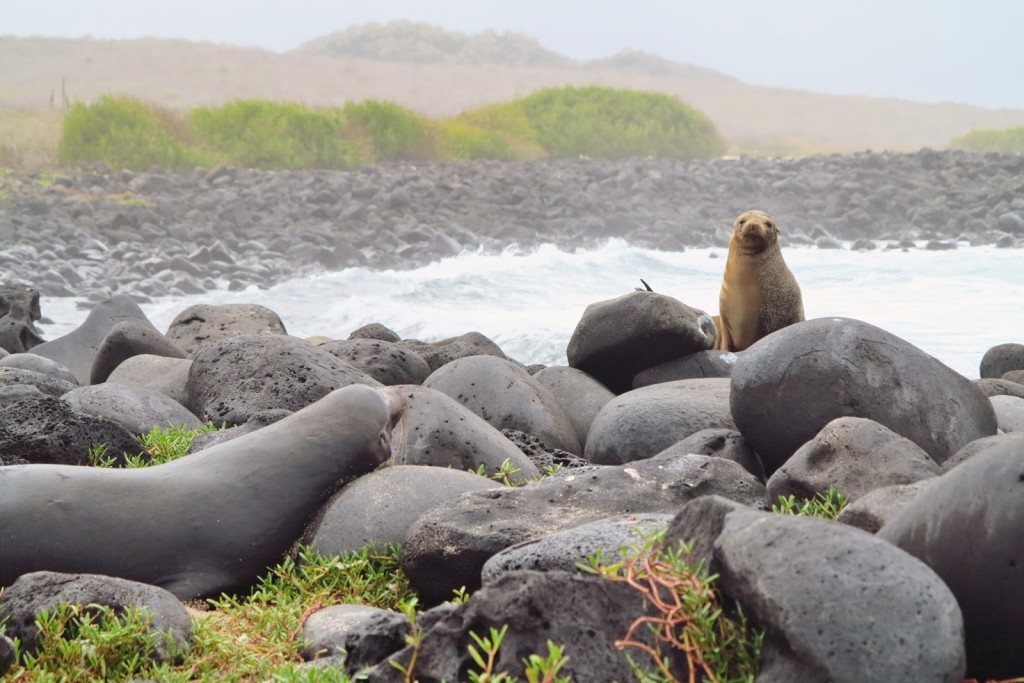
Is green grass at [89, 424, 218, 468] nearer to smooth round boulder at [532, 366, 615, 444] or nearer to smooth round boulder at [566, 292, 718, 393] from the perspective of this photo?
smooth round boulder at [532, 366, 615, 444]

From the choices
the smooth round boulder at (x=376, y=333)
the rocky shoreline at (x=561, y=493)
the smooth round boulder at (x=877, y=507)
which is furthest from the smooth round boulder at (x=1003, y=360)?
the smooth round boulder at (x=877, y=507)

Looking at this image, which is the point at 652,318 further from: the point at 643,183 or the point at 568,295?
the point at 643,183

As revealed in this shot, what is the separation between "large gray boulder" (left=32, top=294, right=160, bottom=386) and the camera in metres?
10.6

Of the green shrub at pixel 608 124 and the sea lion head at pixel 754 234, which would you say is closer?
the sea lion head at pixel 754 234

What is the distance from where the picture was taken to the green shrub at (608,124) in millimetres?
36250

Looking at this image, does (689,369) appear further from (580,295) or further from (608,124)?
(608,124)

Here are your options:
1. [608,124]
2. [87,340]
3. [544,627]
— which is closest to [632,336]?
[544,627]

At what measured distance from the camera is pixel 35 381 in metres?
6.57

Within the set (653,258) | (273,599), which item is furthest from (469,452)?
(653,258)

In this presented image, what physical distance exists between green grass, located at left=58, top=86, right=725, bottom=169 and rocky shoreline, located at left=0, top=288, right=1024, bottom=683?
2265 centimetres

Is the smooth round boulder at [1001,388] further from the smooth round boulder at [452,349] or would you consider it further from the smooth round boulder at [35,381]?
the smooth round boulder at [35,381]

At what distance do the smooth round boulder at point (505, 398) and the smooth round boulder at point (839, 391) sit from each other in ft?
4.68

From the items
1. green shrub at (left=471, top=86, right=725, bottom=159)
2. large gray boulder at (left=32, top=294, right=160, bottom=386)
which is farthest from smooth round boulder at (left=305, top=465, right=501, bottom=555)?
green shrub at (left=471, top=86, right=725, bottom=159)

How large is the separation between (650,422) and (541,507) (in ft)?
6.81
